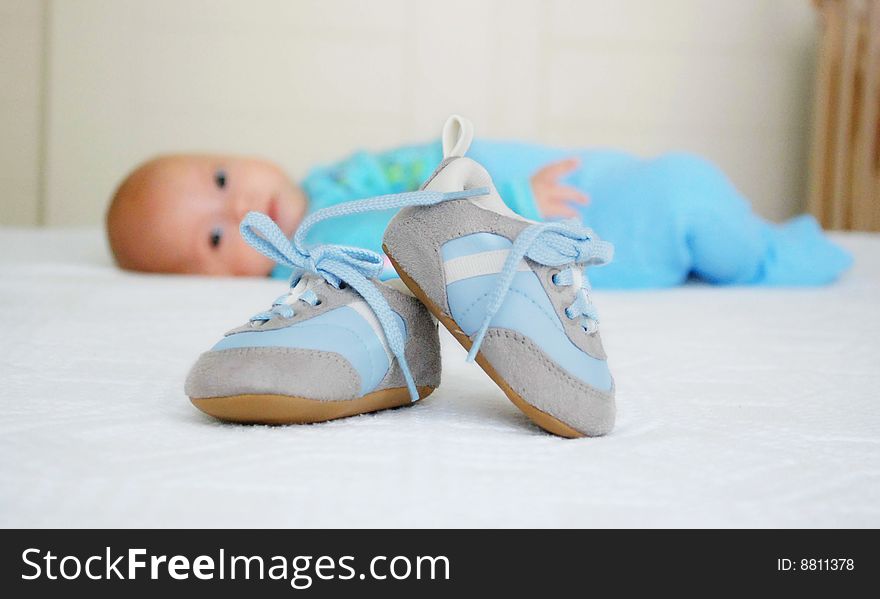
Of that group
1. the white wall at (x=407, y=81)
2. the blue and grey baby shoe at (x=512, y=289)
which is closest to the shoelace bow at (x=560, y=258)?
the blue and grey baby shoe at (x=512, y=289)

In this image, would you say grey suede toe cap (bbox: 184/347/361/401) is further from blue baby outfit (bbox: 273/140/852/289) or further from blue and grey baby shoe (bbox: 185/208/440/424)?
blue baby outfit (bbox: 273/140/852/289)

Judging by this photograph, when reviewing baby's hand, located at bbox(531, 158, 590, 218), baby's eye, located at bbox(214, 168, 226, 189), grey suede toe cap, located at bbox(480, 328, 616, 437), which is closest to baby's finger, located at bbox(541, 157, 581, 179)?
baby's hand, located at bbox(531, 158, 590, 218)

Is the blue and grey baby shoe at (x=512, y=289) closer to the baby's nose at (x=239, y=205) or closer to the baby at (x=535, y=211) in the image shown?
the baby at (x=535, y=211)

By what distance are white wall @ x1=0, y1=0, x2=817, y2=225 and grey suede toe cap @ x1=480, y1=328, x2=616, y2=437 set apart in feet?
7.21

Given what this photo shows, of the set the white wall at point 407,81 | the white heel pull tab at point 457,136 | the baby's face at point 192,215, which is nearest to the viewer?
the white heel pull tab at point 457,136

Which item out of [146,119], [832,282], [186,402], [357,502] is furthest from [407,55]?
[357,502]

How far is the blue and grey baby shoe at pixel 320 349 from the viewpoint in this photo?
592 mm

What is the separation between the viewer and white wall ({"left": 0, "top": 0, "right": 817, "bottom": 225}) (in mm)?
2674

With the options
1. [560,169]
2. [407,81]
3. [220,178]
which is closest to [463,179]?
[560,169]

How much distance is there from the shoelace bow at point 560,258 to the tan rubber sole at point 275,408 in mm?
97

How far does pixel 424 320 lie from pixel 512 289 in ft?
0.32

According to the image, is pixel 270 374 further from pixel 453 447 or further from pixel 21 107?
pixel 21 107

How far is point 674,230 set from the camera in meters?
1.55

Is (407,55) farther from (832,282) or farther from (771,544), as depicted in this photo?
(771,544)
